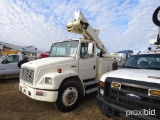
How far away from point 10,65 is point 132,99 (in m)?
8.74

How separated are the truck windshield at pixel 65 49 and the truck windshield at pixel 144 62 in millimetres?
1882

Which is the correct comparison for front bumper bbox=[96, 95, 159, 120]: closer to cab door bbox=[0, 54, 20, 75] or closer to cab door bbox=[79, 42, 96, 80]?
cab door bbox=[79, 42, 96, 80]

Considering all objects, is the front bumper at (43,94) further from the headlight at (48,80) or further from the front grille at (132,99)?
the front grille at (132,99)

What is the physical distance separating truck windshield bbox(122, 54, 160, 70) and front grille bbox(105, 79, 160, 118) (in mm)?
1325

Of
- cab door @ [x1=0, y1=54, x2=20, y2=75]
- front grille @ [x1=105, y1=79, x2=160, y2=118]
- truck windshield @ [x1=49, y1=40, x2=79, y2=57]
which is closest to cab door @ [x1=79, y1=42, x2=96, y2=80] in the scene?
truck windshield @ [x1=49, y1=40, x2=79, y2=57]

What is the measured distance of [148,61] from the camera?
4.16 meters

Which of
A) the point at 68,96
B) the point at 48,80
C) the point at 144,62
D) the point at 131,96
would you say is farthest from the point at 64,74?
the point at 144,62

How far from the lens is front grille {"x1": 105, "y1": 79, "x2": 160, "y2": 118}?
2502mm

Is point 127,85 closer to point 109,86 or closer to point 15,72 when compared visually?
point 109,86

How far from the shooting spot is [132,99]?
2.73 metres

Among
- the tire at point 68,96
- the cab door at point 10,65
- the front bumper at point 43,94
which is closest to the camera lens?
the front bumper at point 43,94

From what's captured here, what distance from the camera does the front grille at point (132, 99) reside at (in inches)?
98.5

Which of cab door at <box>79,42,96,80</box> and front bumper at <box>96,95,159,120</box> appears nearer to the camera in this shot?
front bumper at <box>96,95,159,120</box>

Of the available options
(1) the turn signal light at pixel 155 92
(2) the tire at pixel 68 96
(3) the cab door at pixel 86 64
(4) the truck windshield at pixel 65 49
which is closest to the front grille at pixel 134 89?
(1) the turn signal light at pixel 155 92
